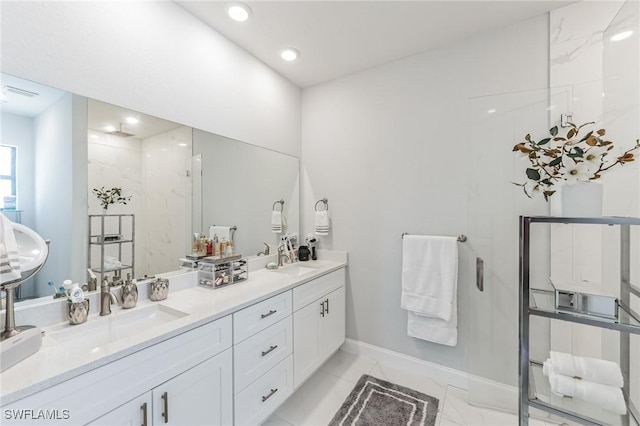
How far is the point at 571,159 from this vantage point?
1.43m

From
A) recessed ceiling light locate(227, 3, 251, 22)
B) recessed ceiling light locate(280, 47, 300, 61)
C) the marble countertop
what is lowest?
the marble countertop

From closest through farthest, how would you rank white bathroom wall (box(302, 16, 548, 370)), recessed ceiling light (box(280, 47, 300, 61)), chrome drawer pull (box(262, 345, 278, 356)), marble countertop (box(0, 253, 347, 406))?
1. marble countertop (box(0, 253, 347, 406))
2. chrome drawer pull (box(262, 345, 278, 356))
3. white bathroom wall (box(302, 16, 548, 370))
4. recessed ceiling light (box(280, 47, 300, 61))

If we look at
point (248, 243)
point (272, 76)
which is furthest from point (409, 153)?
point (248, 243)

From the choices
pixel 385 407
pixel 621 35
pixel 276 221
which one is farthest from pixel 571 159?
pixel 276 221

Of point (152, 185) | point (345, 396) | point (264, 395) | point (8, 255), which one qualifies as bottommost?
point (345, 396)

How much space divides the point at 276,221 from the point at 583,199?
207 centimetres

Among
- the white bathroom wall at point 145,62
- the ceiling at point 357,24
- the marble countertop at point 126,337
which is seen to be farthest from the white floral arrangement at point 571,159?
the white bathroom wall at point 145,62

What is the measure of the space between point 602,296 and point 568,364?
307 millimetres

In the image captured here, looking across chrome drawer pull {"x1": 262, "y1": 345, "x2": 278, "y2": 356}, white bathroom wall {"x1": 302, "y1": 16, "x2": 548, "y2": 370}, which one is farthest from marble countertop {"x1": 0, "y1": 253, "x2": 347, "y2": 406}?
white bathroom wall {"x1": 302, "y1": 16, "x2": 548, "y2": 370}

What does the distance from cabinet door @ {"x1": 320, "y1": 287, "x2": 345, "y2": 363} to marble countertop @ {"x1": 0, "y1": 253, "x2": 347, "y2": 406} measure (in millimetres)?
413

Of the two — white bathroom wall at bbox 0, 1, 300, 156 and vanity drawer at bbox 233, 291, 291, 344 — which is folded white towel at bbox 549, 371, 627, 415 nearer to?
vanity drawer at bbox 233, 291, 291, 344

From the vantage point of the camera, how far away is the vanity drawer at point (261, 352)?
137 centimetres

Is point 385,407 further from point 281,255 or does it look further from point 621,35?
point 621,35

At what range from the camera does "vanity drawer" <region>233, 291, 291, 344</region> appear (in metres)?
1.38
